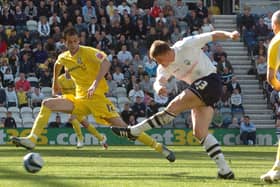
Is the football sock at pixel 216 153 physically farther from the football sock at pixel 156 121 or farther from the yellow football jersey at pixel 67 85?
the yellow football jersey at pixel 67 85

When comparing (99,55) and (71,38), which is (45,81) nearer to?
(99,55)

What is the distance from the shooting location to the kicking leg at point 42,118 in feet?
44.5

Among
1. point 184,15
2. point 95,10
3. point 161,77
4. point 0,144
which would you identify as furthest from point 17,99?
point 161,77

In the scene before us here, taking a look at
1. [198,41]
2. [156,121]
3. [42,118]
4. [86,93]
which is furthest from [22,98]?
[198,41]

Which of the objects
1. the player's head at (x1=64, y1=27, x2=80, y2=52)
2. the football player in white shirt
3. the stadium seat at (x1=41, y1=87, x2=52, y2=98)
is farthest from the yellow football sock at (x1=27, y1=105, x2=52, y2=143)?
the stadium seat at (x1=41, y1=87, x2=52, y2=98)

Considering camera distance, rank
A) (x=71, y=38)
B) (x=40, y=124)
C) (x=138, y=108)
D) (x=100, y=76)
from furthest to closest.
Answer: (x=138, y=108) < (x=71, y=38) < (x=100, y=76) < (x=40, y=124)

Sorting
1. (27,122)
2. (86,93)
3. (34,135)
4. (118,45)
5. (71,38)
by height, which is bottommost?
(27,122)

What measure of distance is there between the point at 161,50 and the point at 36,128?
316cm

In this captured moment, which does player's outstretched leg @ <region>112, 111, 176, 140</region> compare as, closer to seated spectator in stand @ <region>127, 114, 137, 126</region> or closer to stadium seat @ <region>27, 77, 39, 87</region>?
seated spectator in stand @ <region>127, 114, 137, 126</region>

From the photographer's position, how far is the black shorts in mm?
11891

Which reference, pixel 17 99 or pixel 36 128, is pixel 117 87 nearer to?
pixel 17 99

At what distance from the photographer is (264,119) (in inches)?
1236

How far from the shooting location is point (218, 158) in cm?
1188

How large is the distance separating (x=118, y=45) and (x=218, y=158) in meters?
19.9
